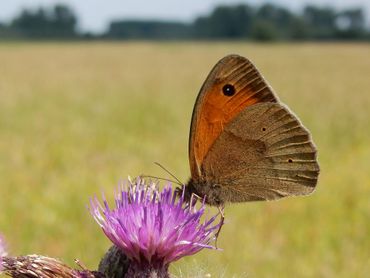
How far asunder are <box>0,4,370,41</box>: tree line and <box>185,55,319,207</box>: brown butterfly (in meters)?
101

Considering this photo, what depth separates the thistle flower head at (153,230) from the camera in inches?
95.7

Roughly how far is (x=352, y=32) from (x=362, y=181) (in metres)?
97.3

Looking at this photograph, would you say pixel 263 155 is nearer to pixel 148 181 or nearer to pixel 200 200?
pixel 200 200

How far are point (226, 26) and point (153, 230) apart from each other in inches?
4816

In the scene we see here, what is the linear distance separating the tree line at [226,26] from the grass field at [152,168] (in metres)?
76.9

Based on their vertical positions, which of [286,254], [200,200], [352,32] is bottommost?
[286,254]

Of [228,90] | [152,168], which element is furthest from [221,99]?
[152,168]

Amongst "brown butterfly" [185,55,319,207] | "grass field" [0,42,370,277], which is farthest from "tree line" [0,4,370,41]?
"brown butterfly" [185,55,319,207]

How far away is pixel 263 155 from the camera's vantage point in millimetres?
3178

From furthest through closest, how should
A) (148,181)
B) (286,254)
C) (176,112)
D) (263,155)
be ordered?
1. (176,112)
2. (286,254)
3. (263,155)
4. (148,181)

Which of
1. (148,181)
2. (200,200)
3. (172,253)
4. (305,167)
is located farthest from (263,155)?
(172,253)

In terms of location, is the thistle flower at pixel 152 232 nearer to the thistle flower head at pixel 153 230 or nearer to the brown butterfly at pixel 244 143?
the thistle flower head at pixel 153 230

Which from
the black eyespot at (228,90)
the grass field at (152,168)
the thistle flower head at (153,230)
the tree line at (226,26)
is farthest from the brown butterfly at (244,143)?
the tree line at (226,26)

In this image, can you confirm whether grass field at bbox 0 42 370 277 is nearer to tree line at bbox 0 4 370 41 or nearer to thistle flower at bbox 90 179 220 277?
thistle flower at bbox 90 179 220 277
